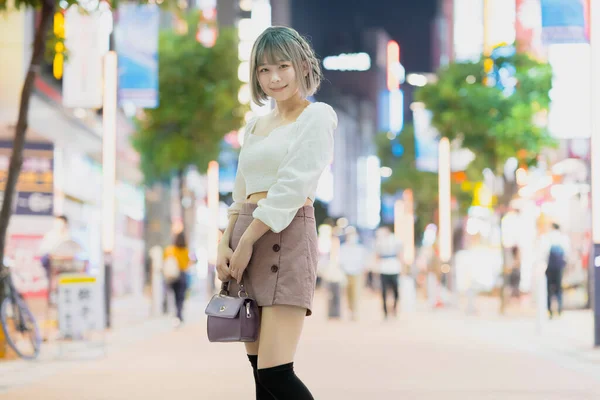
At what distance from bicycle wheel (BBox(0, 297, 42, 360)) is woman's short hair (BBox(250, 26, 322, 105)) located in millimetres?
7656

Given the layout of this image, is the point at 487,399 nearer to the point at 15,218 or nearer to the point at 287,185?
the point at 287,185

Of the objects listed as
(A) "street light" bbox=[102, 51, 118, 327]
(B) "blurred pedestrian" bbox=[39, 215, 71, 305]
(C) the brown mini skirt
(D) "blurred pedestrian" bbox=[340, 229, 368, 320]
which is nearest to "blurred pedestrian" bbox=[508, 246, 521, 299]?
(D) "blurred pedestrian" bbox=[340, 229, 368, 320]

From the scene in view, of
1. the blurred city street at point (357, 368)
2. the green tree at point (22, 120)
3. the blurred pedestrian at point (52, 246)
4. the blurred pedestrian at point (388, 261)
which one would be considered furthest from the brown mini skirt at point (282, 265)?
the blurred pedestrian at point (388, 261)

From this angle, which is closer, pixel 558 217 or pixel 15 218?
pixel 15 218

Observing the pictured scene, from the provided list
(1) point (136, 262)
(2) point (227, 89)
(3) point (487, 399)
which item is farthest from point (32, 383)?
(1) point (136, 262)

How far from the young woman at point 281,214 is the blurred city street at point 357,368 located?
162 inches

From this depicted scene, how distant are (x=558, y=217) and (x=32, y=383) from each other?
27993 mm

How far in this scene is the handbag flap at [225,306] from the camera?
3553mm

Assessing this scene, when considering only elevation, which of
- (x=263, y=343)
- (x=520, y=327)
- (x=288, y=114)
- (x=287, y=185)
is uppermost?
(x=288, y=114)

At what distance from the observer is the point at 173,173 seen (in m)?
36.7

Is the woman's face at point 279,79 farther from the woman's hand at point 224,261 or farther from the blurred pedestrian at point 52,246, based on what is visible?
the blurred pedestrian at point 52,246

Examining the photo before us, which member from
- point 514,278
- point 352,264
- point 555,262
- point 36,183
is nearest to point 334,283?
point 352,264

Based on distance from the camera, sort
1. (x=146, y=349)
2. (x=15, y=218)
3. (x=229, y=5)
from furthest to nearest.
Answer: (x=229, y=5) → (x=15, y=218) → (x=146, y=349)

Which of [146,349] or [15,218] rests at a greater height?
[15,218]
